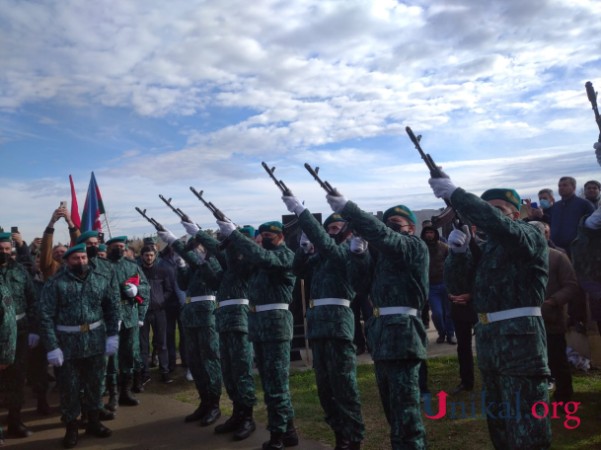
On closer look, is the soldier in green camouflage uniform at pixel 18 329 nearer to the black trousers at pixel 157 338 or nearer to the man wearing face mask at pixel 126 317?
the man wearing face mask at pixel 126 317

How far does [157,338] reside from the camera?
8766 millimetres

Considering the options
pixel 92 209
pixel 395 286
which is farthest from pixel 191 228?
pixel 92 209

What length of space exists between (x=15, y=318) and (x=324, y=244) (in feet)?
13.2

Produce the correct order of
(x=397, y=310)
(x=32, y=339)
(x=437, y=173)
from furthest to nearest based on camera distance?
1. (x=32, y=339)
2. (x=397, y=310)
3. (x=437, y=173)

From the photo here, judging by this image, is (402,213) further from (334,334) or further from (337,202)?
(334,334)

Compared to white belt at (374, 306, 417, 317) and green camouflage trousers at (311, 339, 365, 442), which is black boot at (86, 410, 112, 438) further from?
white belt at (374, 306, 417, 317)

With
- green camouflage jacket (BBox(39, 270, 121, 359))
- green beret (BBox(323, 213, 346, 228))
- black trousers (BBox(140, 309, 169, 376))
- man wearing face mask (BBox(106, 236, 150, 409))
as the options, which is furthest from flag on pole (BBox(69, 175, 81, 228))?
green beret (BBox(323, 213, 346, 228))

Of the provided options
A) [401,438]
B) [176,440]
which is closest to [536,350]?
[401,438]

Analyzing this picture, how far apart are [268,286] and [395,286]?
1764mm

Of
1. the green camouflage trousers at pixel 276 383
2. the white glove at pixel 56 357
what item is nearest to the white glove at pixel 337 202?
the green camouflage trousers at pixel 276 383

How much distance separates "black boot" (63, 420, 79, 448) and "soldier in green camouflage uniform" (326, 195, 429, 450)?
3.70 meters

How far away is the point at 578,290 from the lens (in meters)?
5.62

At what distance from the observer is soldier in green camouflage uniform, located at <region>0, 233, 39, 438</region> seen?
20.1 ft

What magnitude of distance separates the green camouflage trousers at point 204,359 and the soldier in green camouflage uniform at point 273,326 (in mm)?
1076
